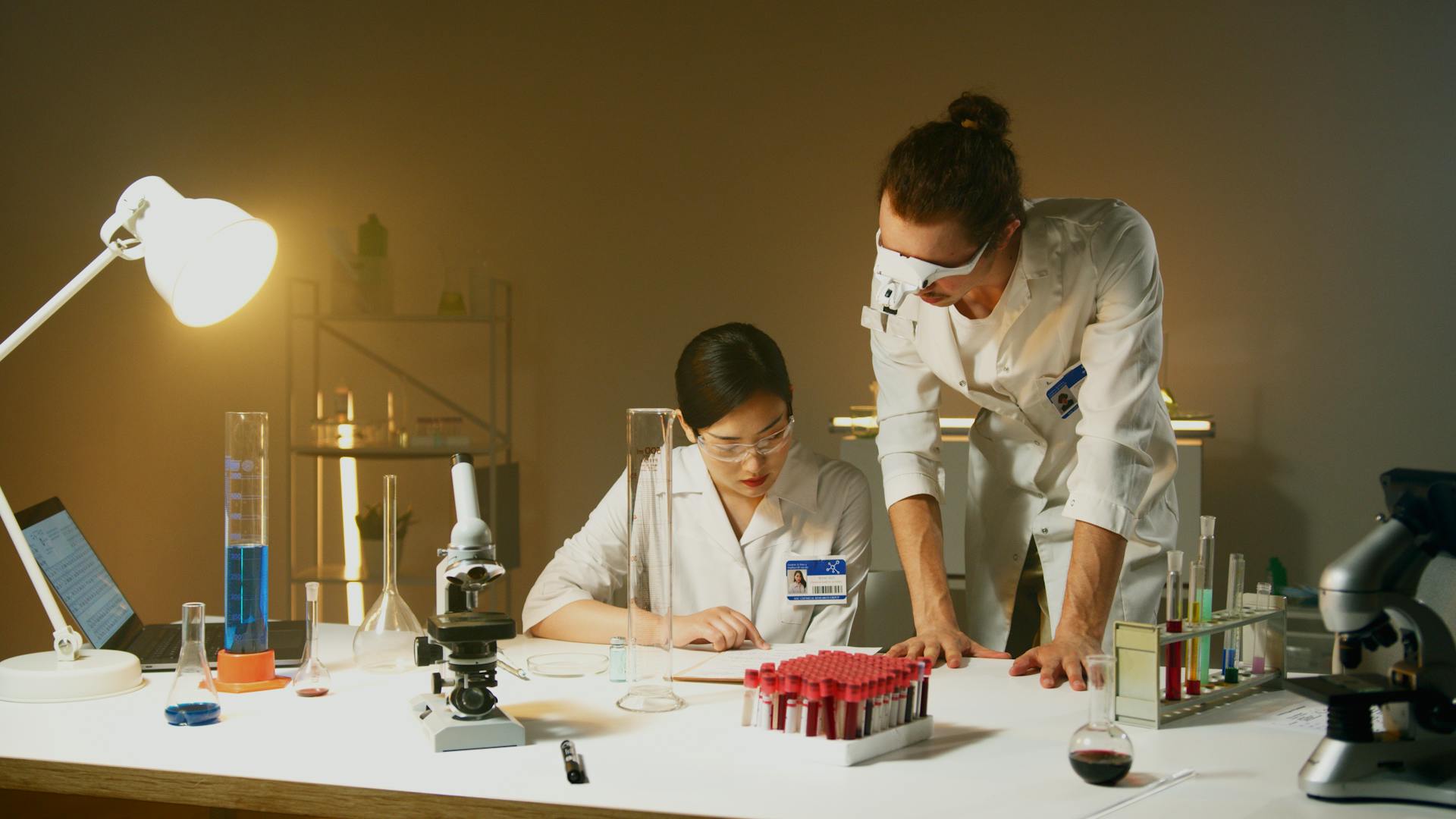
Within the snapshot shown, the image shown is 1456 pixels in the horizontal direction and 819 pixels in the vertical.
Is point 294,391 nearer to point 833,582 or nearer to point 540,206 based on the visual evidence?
point 540,206

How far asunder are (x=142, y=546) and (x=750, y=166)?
8.65 feet

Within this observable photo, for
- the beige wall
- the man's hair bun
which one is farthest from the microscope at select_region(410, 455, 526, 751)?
the beige wall

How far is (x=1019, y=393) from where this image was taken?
2242 millimetres

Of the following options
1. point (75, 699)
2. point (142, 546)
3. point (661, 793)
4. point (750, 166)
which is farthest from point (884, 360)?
point (142, 546)

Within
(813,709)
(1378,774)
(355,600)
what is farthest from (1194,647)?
(355,600)

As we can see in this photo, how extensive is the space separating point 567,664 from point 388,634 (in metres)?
0.29

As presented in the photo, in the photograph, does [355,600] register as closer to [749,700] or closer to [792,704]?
[749,700]

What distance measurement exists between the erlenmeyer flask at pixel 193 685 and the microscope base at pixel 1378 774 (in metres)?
1.38

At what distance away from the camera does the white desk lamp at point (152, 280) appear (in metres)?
1.74

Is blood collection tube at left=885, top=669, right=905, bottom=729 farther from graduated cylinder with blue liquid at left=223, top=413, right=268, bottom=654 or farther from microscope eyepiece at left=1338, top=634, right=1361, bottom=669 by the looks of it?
graduated cylinder with blue liquid at left=223, top=413, right=268, bottom=654

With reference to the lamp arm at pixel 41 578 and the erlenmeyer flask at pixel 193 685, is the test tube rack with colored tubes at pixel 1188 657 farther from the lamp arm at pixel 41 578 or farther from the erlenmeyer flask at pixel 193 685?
the lamp arm at pixel 41 578

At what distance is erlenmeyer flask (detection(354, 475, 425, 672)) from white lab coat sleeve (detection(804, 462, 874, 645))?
0.80m

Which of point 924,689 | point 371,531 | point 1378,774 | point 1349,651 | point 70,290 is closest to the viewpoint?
point 1378,774

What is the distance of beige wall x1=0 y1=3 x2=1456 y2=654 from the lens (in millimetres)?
3699
